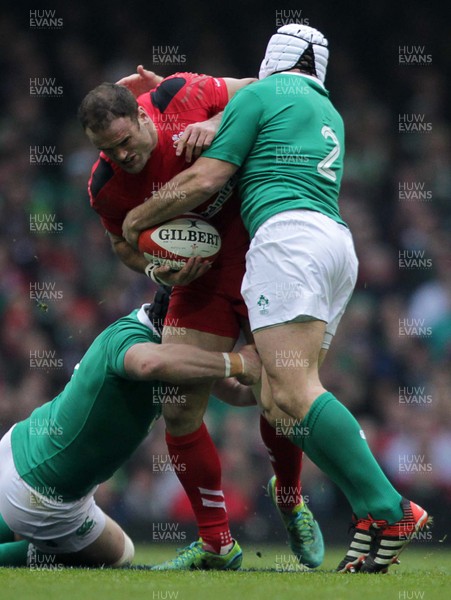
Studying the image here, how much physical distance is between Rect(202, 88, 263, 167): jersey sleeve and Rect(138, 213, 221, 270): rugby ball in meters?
0.32

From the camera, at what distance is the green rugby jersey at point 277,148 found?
14.3ft

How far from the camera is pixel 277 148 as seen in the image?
14.3 ft

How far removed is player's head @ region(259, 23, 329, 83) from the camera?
465 centimetres

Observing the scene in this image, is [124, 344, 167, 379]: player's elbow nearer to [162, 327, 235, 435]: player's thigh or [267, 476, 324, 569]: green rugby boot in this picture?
[162, 327, 235, 435]: player's thigh

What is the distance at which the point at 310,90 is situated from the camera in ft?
14.9

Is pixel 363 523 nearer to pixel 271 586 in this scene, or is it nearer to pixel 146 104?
pixel 271 586

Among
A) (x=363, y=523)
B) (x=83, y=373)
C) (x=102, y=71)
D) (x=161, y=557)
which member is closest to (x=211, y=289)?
(x=83, y=373)

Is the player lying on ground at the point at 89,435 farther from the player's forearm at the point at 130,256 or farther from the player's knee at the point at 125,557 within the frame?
the player's forearm at the point at 130,256

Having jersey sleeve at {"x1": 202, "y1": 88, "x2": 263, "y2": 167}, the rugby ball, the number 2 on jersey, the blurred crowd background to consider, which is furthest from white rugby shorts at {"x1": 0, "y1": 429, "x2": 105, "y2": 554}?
the blurred crowd background

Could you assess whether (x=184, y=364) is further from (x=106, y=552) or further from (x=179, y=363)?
(x=106, y=552)

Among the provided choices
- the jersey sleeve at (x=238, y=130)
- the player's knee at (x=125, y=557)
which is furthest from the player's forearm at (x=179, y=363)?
the player's knee at (x=125, y=557)

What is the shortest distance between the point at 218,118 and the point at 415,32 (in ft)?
20.2

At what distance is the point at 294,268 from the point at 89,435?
1.13 m

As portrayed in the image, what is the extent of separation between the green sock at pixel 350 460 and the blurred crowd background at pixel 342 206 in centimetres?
416
